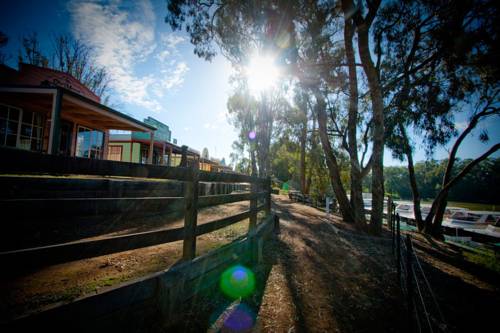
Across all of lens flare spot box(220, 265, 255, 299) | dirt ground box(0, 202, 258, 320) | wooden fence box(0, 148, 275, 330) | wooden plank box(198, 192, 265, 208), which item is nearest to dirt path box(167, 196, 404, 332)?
lens flare spot box(220, 265, 255, 299)

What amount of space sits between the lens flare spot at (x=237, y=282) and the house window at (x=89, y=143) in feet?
45.5

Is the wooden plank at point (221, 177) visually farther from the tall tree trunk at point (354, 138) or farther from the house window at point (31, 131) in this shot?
the house window at point (31, 131)

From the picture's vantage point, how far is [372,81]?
8.52 meters

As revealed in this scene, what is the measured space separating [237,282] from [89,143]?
1486cm

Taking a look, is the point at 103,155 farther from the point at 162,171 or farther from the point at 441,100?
the point at 441,100

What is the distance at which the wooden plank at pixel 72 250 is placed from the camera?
1358mm

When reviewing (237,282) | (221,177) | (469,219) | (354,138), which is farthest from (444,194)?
(469,219)

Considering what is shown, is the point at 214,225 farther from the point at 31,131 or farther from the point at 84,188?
the point at 31,131

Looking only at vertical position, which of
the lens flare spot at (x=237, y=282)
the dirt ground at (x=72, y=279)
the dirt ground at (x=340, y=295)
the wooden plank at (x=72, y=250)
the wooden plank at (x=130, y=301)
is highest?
the wooden plank at (x=72, y=250)

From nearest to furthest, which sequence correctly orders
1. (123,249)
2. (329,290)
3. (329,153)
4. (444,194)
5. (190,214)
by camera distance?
(123,249) < (190,214) < (329,290) < (329,153) < (444,194)

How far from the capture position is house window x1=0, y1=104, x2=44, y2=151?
9336mm

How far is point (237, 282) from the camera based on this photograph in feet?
11.6

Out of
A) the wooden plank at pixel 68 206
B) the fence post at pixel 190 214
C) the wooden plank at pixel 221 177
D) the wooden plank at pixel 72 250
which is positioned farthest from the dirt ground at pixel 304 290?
the wooden plank at pixel 221 177

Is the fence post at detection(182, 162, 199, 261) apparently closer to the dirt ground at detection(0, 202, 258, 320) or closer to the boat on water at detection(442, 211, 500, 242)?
the dirt ground at detection(0, 202, 258, 320)
